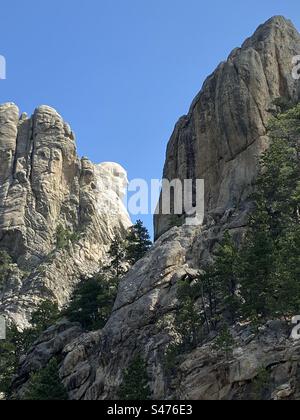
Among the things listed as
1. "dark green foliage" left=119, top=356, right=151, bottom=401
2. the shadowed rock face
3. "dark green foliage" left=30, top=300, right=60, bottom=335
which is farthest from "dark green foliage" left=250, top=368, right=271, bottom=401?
"dark green foliage" left=30, top=300, right=60, bottom=335

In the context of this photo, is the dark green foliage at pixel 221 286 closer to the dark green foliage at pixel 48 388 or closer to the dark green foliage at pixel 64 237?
the dark green foliage at pixel 48 388

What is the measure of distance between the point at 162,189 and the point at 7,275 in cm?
3120

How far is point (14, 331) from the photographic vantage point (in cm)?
7200

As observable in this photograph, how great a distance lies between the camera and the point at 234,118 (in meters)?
75.0

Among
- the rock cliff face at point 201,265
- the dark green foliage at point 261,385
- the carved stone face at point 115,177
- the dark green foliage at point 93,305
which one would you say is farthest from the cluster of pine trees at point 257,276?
the carved stone face at point 115,177

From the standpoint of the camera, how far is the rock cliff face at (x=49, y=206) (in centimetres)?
10125

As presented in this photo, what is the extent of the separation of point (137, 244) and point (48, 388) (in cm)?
2677

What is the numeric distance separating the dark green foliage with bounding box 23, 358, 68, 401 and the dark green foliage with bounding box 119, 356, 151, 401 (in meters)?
6.64

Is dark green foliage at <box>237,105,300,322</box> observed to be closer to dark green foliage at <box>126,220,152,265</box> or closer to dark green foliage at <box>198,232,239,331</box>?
dark green foliage at <box>198,232,239,331</box>

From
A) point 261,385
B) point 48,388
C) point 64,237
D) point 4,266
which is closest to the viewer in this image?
point 261,385

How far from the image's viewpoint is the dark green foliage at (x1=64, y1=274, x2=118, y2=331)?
64312 millimetres

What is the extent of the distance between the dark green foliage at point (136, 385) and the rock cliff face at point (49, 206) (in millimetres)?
52003

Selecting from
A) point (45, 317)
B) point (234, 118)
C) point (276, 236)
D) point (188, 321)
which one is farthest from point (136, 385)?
point (234, 118)

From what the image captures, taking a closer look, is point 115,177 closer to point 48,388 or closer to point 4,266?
point 4,266
